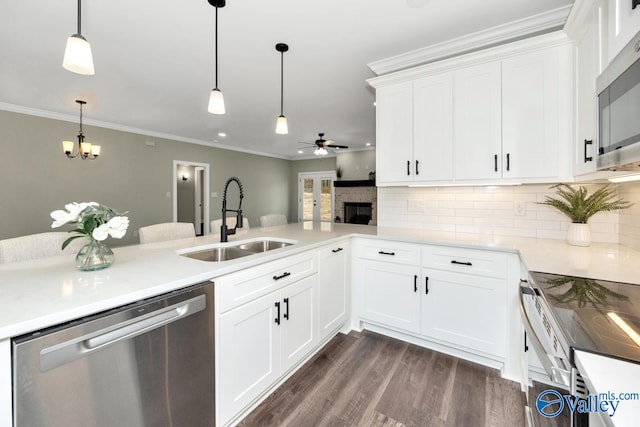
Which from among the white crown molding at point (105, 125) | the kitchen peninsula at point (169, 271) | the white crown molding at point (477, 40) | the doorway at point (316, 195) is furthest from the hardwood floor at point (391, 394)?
the doorway at point (316, 195)

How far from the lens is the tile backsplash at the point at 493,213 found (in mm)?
1971

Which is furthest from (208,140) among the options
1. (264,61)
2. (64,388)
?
(64,388)

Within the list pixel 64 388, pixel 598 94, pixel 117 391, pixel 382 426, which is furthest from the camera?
pixel 382 426

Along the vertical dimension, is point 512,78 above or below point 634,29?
above

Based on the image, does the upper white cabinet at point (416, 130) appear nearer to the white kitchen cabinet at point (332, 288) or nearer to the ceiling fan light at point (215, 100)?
the white kitchen cabinet at point (332, 288)

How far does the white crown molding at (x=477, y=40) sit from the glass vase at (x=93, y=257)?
8.48 ft

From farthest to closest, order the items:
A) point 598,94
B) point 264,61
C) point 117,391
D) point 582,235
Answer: point 264,61
point 582,235
point 598,94
point 117,391

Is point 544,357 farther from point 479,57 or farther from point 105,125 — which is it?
point 105,125

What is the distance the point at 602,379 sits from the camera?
55 centimetres

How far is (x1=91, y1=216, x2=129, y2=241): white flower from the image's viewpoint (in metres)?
1.17

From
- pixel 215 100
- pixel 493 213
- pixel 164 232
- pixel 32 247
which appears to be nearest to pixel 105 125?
pixel 164 232

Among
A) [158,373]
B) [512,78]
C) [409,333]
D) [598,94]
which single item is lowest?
[409,333]

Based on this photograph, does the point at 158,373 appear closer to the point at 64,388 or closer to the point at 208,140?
the point at 64,388

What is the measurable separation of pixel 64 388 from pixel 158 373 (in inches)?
11.6
